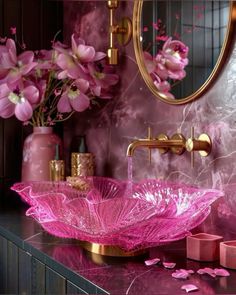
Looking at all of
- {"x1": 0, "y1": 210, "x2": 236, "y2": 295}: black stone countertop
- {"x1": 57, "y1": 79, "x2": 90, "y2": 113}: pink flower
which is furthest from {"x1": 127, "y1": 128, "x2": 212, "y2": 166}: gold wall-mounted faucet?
{"x1": 57, "y1": 79, "x2": 90, "y2": 113}: pink flower

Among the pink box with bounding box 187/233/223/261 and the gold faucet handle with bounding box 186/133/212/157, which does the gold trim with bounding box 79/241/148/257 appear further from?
the gold faucet handle with bounding box 186/133/212/157

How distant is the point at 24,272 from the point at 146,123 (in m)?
0.66

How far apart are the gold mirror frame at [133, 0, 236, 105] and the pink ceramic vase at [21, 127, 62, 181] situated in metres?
0.53

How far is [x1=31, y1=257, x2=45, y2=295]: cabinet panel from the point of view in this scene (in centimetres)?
120

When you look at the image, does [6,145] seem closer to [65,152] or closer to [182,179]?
[65,152]

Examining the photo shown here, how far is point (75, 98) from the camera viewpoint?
1.89m

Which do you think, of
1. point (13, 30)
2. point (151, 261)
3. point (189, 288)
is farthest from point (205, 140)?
point (13, 30)

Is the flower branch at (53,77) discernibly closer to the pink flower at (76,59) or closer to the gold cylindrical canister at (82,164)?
the pink flower at (76,59)

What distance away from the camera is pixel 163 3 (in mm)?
1575

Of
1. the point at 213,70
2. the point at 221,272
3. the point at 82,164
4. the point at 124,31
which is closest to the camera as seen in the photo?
the point at 221,272

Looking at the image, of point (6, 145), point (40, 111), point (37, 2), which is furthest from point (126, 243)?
point (37, 2)

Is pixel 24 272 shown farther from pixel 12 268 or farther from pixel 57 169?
pixel 57 169

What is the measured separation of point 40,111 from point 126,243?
1.05 m

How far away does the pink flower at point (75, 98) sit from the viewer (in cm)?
185
